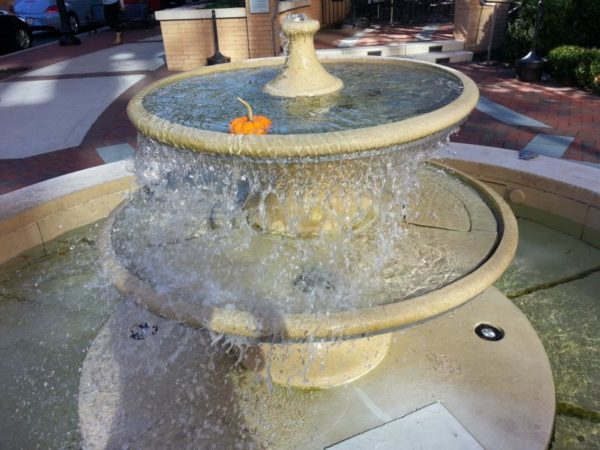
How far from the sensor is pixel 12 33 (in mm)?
15727

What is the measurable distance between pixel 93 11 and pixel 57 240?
742 inches

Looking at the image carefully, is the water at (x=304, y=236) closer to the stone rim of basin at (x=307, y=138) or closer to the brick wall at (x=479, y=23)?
the stone rim of basin at (x=307, y=138)

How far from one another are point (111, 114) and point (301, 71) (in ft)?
19.1

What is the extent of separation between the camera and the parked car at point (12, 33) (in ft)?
51.2

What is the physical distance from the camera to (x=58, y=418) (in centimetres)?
282

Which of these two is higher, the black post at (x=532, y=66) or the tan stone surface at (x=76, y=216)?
the black post at (x=532, y=66)

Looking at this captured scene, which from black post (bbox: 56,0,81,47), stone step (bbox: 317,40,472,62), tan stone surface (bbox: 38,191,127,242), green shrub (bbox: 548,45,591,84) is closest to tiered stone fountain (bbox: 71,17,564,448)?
tan stone surface (bbox: 38,191,127,242)

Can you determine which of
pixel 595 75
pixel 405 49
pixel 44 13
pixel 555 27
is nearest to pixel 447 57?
pixel 405 49

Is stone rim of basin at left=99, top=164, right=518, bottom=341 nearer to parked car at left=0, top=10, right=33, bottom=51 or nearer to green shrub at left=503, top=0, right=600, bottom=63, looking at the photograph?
green shrub at left=503, top=0, right=600, bottom=63

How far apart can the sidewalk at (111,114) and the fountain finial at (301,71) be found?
342 cm

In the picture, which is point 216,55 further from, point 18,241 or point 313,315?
point 313,315

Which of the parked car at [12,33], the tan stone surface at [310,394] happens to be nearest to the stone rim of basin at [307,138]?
the tan stone surface at [310,394]

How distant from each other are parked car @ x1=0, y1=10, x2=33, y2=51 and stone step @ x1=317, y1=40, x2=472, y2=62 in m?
10.5

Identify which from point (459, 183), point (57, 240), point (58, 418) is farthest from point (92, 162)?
point (459, 183)
